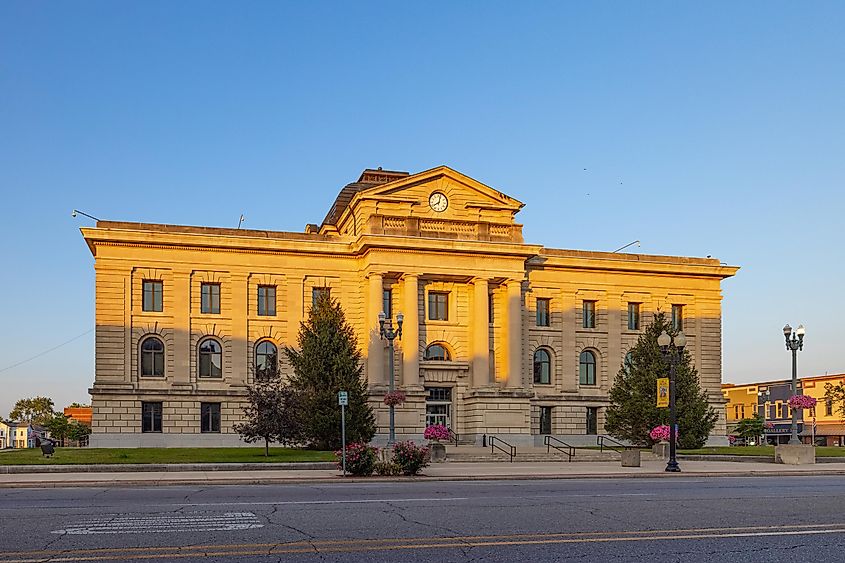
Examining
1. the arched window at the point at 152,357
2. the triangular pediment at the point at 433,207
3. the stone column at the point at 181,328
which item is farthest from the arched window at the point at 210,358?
the triangular pediment at the point at 433,207

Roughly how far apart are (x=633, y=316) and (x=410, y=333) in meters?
18.5

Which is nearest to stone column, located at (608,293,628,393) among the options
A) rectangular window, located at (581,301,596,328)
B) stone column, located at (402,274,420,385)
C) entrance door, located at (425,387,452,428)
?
rectangular window, located at (581,301,596,328)

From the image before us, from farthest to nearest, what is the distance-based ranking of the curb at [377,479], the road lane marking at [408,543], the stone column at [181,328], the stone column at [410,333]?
the stone column at [410,333] < the stone column at [181,328] < the curb at [377,479] < the road lane marking at [408,543]

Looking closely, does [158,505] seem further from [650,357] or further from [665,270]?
[665,270]

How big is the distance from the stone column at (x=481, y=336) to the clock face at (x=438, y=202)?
523 centimetres

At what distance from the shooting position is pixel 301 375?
151ft

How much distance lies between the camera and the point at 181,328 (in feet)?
182

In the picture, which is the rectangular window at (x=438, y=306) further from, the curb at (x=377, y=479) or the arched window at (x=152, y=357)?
the curb at (x=377, y=479)

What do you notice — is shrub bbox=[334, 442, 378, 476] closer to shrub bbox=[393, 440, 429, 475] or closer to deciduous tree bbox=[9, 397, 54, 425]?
shrub bbox=[393, 440, 429, 475]

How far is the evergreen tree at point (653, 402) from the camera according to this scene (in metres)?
51.5

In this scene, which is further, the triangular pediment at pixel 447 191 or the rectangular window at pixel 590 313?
the rectangular window at pixel 590 313

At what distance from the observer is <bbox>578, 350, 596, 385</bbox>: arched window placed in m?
63.6

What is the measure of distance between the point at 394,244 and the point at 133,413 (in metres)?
18.7

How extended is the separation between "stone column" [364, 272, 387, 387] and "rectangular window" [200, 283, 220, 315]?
9.78m
